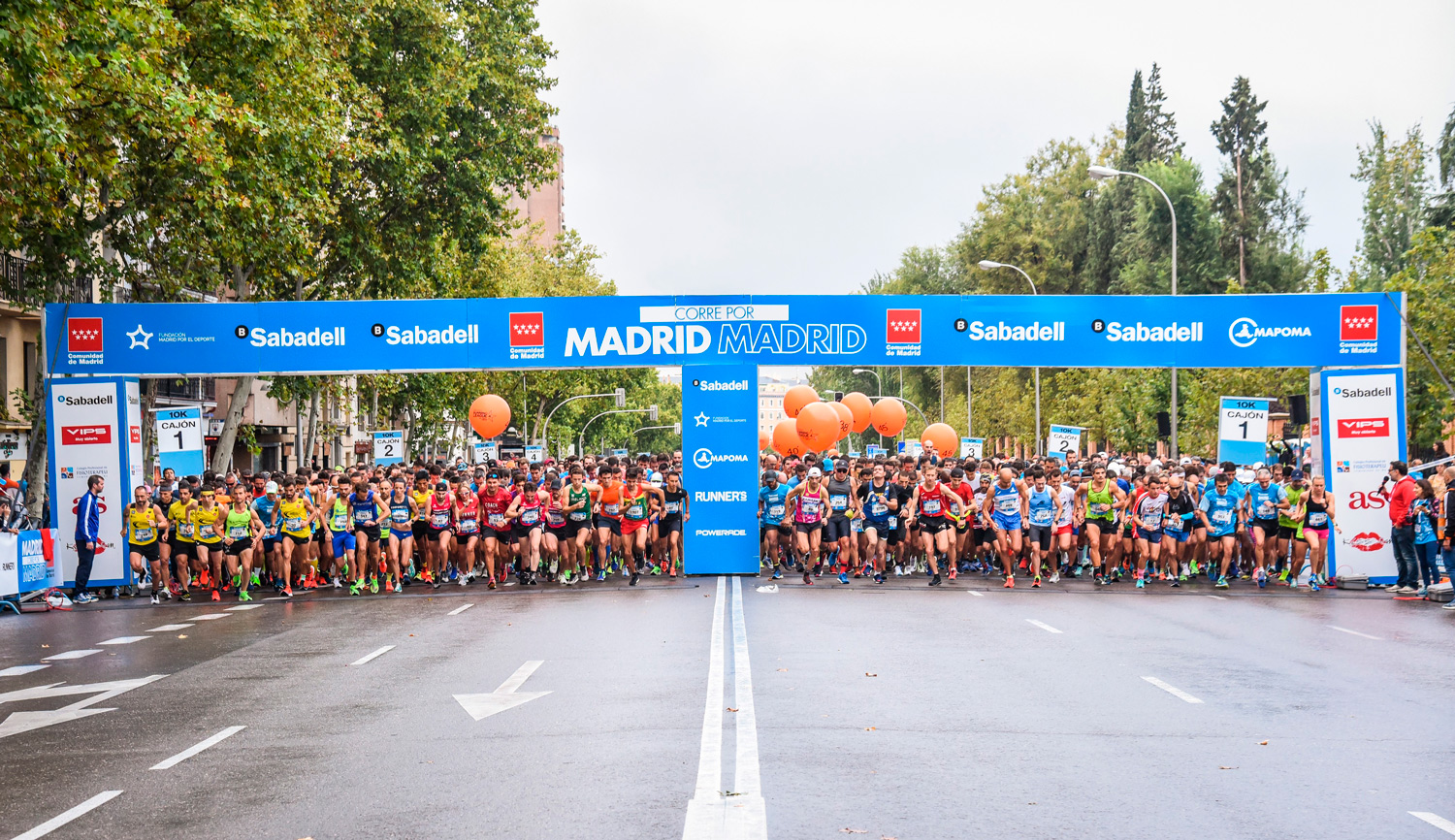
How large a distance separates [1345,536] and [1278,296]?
3668mm

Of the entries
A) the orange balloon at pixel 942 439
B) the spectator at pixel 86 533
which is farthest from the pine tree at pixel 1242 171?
the spectator at pixel 86 533

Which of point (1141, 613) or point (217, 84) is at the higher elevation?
point (217, 84)

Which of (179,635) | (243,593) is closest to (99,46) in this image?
(179,635)

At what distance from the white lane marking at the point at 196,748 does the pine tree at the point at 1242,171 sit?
55232 mm

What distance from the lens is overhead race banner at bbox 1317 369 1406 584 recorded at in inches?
778

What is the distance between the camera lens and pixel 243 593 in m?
19.4

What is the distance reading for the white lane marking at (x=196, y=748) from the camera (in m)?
7.83

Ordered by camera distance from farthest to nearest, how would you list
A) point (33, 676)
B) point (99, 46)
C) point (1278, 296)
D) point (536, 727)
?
point (1278, 296) < point (99, 46) < point (33, 676) < point (536, 727)

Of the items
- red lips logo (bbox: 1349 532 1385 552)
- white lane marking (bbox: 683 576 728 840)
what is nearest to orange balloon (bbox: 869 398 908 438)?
red lips logo (bbox: 1349 532 1385 552)

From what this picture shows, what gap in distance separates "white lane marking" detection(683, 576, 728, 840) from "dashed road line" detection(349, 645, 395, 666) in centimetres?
314

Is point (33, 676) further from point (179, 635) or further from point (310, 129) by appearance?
point (310, 129)

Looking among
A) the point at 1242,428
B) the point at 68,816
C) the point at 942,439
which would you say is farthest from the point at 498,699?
the point at 942,439

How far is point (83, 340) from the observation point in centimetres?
2031

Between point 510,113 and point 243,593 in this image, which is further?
point 510,113
